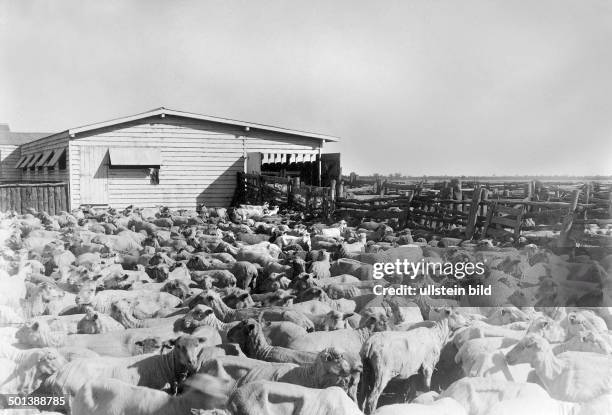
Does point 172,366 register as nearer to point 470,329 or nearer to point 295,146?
point 470,329

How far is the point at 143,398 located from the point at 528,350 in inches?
180

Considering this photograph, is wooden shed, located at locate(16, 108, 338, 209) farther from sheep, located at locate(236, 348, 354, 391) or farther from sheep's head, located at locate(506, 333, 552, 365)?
sheep's head, located at locate(506, 333, 552, 365)

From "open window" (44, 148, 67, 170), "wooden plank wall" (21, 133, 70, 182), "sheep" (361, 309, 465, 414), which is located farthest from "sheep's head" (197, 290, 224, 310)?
"open window" (44, 148, 67, 170)

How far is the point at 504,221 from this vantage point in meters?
14.3

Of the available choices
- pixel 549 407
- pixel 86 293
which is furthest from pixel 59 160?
pixel 549 407

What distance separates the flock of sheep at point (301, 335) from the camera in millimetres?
6152

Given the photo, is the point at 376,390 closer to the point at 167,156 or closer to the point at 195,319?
the point at 195,319

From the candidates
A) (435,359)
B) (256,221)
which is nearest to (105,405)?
(435,359)

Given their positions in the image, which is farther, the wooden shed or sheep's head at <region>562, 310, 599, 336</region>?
the wooden shed

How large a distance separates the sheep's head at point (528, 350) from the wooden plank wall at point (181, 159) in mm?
19854

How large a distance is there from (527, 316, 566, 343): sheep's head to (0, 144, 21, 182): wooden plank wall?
36.9m

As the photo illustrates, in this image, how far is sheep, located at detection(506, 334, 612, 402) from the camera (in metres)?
6.58

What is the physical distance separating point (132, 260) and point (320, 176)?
1424cm

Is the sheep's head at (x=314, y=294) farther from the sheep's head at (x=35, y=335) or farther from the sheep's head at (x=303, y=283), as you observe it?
the sheep's head at (x=35, y=335)
